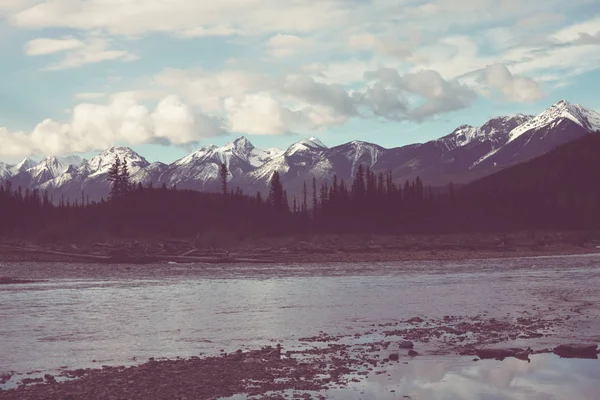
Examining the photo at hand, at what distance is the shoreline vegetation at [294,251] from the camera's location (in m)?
85.5

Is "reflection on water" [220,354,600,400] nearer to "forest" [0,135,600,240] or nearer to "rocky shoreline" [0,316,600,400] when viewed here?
"rocky shoreline" [0,316,600,400]

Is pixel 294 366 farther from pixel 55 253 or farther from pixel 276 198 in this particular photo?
pixel 276 198

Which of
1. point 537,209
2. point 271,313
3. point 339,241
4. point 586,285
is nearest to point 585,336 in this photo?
point 271,313

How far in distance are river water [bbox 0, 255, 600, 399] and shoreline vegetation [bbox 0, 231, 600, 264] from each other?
741 inches

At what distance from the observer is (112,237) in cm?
12862

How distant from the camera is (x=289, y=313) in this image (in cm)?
3459

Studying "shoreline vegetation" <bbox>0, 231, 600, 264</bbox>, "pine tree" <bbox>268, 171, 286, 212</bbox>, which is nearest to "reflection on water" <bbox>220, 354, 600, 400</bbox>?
"shoreline vegetation" <bbox>0, 231, 600, 264</bbox>

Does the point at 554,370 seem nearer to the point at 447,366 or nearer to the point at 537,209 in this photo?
the point at 447,366

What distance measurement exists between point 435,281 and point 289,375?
117ft

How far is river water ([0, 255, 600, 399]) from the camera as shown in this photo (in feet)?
63.6

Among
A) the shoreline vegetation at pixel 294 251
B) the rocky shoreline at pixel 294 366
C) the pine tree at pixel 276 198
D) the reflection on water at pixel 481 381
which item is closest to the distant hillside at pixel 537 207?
the shoreline vegetation at pixel 294 251

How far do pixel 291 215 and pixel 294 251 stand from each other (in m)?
68.3

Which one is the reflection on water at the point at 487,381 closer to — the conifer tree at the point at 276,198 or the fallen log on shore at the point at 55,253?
the fallen log on shore at the point at 55,253

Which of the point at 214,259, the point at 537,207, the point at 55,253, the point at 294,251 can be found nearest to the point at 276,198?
the point at 537,207
